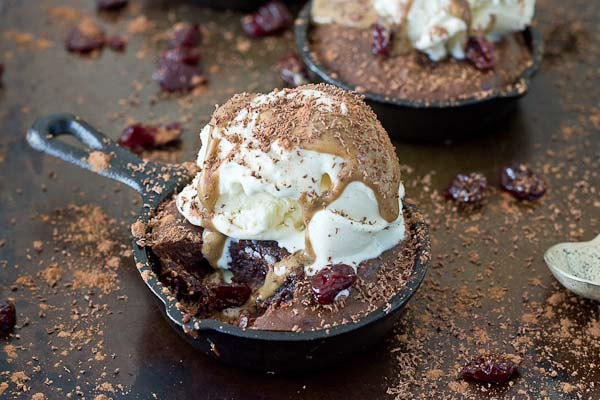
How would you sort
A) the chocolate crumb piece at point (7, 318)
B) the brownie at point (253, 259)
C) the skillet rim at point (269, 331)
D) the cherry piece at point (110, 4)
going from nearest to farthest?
1. the skillet rim at point (269, 331)
2. the brownie at point (253, 259)
3. the chocolate crumb piece at point (7, 318)
4. the cherry piece at point (110, 4)

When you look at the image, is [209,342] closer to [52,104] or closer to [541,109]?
[52,104]

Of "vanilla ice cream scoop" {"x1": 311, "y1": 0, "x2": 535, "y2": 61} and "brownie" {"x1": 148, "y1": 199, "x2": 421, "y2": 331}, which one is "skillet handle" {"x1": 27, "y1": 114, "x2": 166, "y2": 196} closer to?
"brownie" {"x1": 148, "y1": 199, "x2": 421, "y2": 331}

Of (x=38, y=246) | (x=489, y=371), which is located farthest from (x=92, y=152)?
(x=489, y=371)

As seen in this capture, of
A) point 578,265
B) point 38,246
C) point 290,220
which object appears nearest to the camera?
point 290,220

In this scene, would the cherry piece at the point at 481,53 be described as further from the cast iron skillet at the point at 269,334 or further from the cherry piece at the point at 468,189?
the cast iron skillet at the point at 269,334

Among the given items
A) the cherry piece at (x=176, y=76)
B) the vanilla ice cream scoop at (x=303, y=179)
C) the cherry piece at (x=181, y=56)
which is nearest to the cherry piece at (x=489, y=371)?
the vanilla ice cream scoop at (x=303, y=179)

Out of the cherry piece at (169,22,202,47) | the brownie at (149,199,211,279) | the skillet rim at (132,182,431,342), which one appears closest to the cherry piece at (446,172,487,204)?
the skillet rim at (132,182,431,342)

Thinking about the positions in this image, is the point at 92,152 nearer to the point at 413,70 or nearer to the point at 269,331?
the point at 269,331
